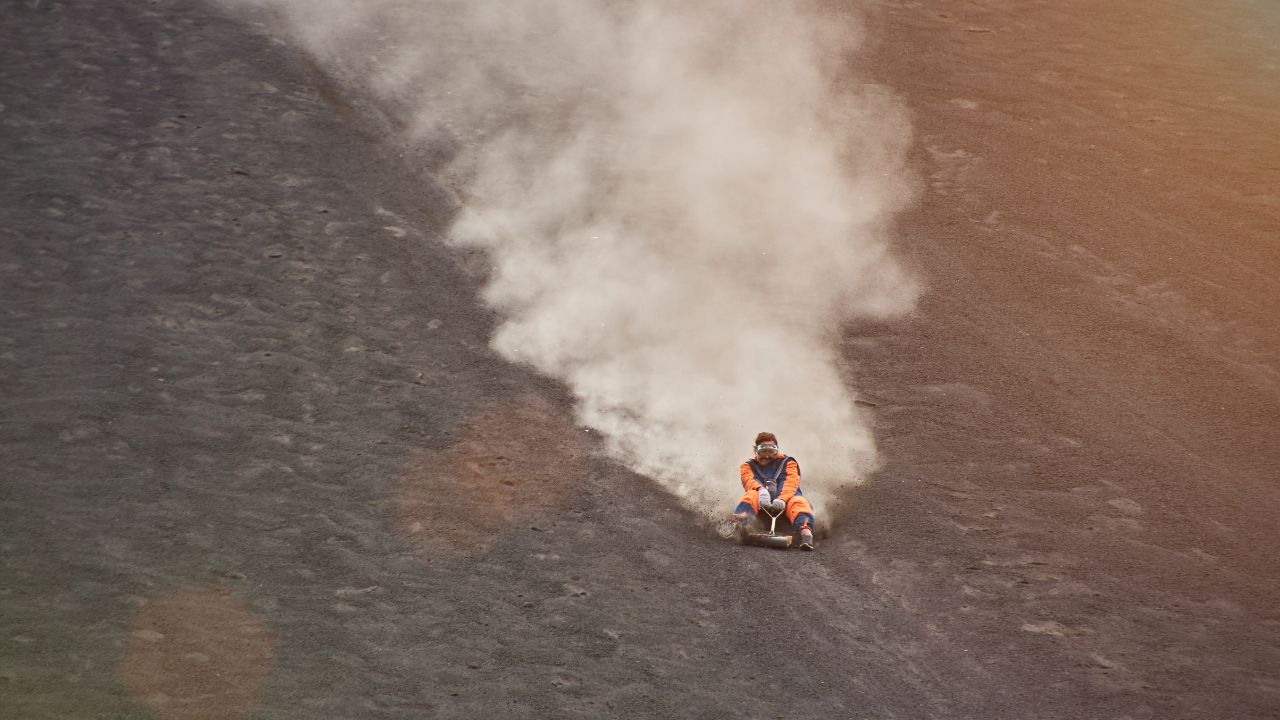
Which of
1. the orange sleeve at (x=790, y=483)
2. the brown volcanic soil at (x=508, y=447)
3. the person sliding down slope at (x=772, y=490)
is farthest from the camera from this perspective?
the orange sleeve at (x=790, y=483)

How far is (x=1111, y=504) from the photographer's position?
527 inches

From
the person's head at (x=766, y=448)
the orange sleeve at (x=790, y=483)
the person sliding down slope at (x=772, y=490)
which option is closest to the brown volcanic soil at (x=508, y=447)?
the person sliding down slope at (x=772, y=490)

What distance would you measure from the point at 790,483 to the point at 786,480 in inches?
5.7

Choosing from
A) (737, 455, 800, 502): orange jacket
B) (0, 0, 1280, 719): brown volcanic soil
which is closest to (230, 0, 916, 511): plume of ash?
(737, 455, 800, 502): orange jacket

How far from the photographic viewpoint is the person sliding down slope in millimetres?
12227

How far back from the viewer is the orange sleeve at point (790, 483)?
40.8ft

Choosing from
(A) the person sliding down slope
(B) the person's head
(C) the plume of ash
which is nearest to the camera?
(A) the person sliding down slope

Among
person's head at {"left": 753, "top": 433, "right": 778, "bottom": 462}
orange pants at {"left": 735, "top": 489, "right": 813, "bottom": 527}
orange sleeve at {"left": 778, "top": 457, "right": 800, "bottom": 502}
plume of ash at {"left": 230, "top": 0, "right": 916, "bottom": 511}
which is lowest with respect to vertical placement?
orange pants at {"left": 735, "top": 489, "right": 813, "bottom": 527}

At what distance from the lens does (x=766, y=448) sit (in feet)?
42.5

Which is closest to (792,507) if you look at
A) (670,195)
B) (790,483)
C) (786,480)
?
(790,483)

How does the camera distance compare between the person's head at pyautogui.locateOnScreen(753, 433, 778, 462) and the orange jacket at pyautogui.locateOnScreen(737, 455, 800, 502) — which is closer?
the orange jacket at pyautogui.locateOnScreen(737, 455, 800, 502)

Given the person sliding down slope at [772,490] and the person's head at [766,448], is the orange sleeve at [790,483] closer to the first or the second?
the person sliding down slope at [772,490]

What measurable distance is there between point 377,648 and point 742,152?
14.6 meters

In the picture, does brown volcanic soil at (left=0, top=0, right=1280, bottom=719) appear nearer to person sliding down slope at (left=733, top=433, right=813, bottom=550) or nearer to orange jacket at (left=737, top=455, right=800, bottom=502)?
person sliding down slope at (left=733, top=433, right=813, bottom=550)
